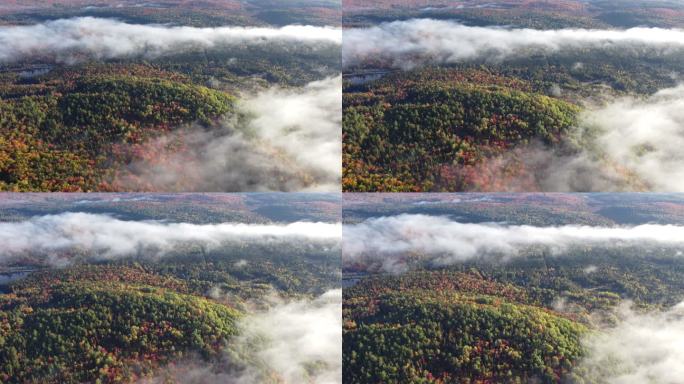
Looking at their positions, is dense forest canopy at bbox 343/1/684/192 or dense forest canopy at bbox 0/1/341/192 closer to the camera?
dense forest canopy at bbox 0/1/341/192

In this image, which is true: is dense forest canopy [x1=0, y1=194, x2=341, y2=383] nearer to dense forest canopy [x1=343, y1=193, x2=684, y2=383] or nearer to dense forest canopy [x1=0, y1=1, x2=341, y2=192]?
dense forest canopy [x1=0, y1=1, x2=341, y2=192]

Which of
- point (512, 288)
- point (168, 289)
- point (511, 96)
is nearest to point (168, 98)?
point (168, 289)

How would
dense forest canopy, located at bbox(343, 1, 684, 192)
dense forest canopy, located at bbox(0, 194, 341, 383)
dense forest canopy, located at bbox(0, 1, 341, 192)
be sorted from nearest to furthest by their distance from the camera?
dense forest canopy, located at bbox(0, 194, 341, 383) → dense forest canopy, located at bbox(0, 1, 341, 192) → dense forest canopy, located at bbox(343, 1, 684, 192)

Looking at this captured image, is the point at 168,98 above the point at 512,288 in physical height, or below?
above

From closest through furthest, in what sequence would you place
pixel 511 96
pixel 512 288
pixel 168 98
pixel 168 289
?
pixel 168 289, pixel 512 288, pixel 168 98, pixel 511 96

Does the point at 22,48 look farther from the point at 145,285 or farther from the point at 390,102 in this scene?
the point at 390,102

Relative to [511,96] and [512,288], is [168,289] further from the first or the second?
[511,96]

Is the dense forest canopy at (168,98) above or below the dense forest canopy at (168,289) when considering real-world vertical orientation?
above

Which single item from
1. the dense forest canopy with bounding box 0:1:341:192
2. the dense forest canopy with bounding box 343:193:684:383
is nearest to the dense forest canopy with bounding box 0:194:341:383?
the dense forest canopy with bounding box 0:1:341:192

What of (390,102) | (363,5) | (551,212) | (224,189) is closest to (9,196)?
(224,189)

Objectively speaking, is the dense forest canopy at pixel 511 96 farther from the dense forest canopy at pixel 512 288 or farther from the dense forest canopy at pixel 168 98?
the dense forest canopy at pixel 168 98

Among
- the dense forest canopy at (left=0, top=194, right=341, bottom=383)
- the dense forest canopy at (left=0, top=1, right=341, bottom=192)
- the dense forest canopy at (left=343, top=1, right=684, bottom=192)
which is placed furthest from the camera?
the dense forest canopy at (left=343, top=1, right=684, bottom=192)

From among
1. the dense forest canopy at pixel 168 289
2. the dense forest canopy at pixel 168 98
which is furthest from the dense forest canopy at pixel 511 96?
the dense forest canopy at pixel 168 289
